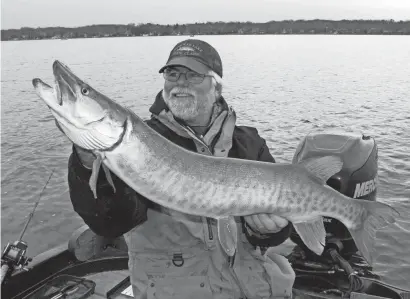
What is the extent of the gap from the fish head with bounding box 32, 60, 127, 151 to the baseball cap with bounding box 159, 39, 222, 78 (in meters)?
1.21

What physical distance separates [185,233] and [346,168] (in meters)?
2.19

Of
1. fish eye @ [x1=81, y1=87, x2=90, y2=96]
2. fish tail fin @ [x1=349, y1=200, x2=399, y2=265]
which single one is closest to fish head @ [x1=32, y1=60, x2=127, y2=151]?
fish eye @ [x1=81, y1=87, x2=90, y2=96]

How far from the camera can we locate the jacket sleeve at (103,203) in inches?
93.6

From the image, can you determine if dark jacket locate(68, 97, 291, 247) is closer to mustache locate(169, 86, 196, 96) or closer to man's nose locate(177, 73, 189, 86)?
mustache locate(169, 86, 196, 96)

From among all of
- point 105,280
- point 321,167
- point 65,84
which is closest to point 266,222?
point 321,167

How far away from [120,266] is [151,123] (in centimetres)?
200

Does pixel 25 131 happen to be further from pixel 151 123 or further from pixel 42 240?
pixel 151 123

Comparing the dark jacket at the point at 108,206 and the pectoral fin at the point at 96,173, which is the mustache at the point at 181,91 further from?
the pectoral fin at the point at 96,173

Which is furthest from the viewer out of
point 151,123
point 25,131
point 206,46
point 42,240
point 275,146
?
point 25,131

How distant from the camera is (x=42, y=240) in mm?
7215

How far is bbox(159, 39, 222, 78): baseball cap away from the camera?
3.29 m

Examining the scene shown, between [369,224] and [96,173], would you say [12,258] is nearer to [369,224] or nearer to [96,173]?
[96,173]

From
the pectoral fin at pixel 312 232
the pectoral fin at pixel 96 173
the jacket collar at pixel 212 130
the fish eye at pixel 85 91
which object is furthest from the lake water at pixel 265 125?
the fish eye at pixel 85 91

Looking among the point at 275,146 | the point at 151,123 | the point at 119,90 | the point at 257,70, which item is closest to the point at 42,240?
the point at 151,123
